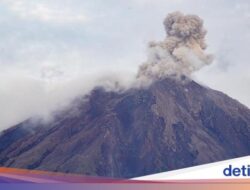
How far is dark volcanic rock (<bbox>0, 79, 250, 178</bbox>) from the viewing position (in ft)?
138

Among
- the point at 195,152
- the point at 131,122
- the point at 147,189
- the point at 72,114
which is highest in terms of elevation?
the point at 72,114

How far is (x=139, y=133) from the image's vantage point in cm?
4406

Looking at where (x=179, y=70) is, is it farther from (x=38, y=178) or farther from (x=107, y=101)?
(x=38, y=178)

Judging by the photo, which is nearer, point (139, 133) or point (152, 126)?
point (139, 133)

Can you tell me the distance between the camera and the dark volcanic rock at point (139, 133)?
138 feet

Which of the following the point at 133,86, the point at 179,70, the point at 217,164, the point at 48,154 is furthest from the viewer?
the point at 179,70

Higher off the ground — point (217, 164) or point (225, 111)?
point (225, 111)

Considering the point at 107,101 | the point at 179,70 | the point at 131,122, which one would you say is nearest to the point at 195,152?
the point at 131,122

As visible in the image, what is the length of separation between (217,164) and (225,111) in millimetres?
58073

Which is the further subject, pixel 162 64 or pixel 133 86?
pixel 162 64

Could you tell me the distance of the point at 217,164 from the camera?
Answer: 1022 centimetres

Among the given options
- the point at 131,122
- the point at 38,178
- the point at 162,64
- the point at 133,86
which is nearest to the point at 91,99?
A: the point at 133,86

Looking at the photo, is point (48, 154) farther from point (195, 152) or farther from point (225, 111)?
Answer: point (225, 111)

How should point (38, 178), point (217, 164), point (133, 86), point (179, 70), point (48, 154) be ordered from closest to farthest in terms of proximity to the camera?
1. point (217, 164)
2. point (38, 178)
3. point (48, 154)
4. point (133, 86)
5. point (179, 70)
